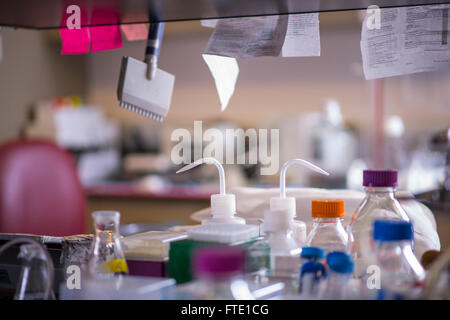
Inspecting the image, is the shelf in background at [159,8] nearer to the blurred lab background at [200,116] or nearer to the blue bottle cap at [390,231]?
the blue bottle cap at [390,231]

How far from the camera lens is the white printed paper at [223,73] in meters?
1.07

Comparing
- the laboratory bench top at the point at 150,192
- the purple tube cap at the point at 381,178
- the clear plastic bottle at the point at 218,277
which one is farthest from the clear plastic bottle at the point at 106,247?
the laboratory bench top at the point at 150,192

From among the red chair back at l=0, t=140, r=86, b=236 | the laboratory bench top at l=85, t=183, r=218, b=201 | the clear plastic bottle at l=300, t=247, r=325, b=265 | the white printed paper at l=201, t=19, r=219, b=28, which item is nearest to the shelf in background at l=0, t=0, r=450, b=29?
the white printed paper at l=201, t=19, r=219, b=28

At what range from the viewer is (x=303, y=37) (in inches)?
39.3

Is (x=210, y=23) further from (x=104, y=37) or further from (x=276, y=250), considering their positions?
(x=276, y=250)

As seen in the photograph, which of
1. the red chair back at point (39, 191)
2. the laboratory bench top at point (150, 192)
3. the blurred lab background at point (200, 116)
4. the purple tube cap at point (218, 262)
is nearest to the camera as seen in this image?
the purple tube cap at point (218, 262)

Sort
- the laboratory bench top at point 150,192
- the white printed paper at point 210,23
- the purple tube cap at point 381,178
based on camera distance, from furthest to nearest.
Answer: the laboratory bench top at point 150,192, the white printed paper at point 210,23, the purple tube cap at point 381,178

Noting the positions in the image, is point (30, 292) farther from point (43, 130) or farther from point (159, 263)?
A: point (43, 130)

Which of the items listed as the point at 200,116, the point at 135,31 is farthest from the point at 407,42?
the point at 200,116

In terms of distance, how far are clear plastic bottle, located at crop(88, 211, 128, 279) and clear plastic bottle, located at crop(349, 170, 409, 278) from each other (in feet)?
1.03

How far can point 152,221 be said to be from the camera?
3240mm

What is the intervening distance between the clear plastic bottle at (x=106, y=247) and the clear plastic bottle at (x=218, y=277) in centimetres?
11

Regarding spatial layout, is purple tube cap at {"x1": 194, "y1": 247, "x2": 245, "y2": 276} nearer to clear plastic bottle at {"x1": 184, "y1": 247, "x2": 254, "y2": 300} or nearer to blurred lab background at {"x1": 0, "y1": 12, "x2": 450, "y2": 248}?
clear plastic bottle at {"x1": 184, "y1": 247, "x2": 254, "y2": 300}

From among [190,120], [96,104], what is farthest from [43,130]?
[190,120]
